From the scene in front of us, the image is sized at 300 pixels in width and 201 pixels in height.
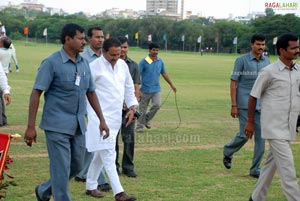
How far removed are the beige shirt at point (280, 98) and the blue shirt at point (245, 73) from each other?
1.96 m

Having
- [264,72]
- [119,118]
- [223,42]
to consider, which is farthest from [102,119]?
[223,42]

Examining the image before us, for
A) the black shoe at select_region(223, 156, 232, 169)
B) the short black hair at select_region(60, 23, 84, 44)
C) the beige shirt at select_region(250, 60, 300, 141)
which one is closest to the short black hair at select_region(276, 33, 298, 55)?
the beige shirt at select_region(250, 60, 300, 141)

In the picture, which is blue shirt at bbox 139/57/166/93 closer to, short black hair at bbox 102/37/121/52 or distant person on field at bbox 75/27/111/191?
distant person on field at bbox 75/27/111/191

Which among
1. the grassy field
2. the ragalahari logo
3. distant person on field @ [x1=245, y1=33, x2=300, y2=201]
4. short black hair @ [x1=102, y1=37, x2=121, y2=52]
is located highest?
the ragalahari logo

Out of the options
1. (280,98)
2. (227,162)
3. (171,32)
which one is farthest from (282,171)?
(171,32)

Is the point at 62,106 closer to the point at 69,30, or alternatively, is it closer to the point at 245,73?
the point at 69,30

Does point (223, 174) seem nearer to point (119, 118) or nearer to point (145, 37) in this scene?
point (119, 118)

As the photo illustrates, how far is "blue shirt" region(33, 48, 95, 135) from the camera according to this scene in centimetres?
548

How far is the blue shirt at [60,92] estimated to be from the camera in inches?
216

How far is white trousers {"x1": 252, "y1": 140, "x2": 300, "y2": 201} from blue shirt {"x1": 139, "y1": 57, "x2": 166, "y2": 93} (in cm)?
615

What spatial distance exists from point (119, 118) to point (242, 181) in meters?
2.14

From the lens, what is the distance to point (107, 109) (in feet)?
22.2

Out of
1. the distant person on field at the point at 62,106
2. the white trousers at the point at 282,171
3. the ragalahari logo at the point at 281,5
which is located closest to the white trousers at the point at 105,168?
the distant person on field at the point at 62,106

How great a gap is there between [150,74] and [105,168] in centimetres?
581
